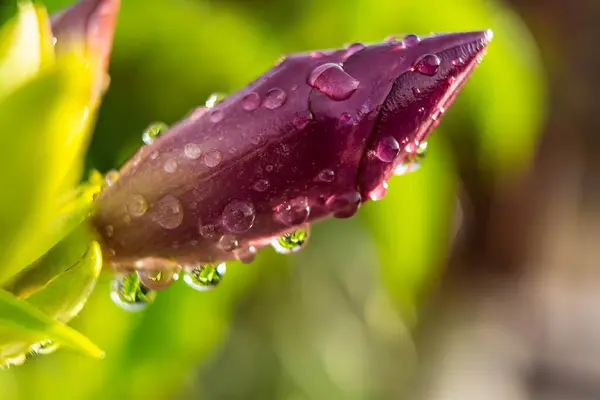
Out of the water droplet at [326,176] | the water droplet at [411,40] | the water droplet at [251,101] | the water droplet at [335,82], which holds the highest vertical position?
the water droplet at [411,40]

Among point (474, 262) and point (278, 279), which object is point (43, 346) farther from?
point (474, 262)

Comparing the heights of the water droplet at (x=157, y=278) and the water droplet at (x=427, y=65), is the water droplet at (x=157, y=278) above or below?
below

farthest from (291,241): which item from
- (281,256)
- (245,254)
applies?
(281,256)

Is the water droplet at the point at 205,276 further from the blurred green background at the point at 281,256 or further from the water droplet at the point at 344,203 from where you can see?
the blurred green background at the point at 281,256

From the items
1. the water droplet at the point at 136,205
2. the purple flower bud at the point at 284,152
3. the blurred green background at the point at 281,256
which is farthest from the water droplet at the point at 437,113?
the blurred green background at the point at 281,256

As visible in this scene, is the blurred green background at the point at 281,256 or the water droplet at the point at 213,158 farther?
the blurred green background at the point at 281,256

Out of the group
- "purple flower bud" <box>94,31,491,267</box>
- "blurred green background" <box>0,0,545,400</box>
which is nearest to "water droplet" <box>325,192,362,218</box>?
"purple flower bud" <box>94,31,491,267</box>

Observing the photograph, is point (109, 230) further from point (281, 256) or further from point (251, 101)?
point (281, 256)

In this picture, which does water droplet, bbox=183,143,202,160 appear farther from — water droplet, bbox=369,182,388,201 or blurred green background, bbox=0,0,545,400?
blurred green background, bbox=0,0,545,400
